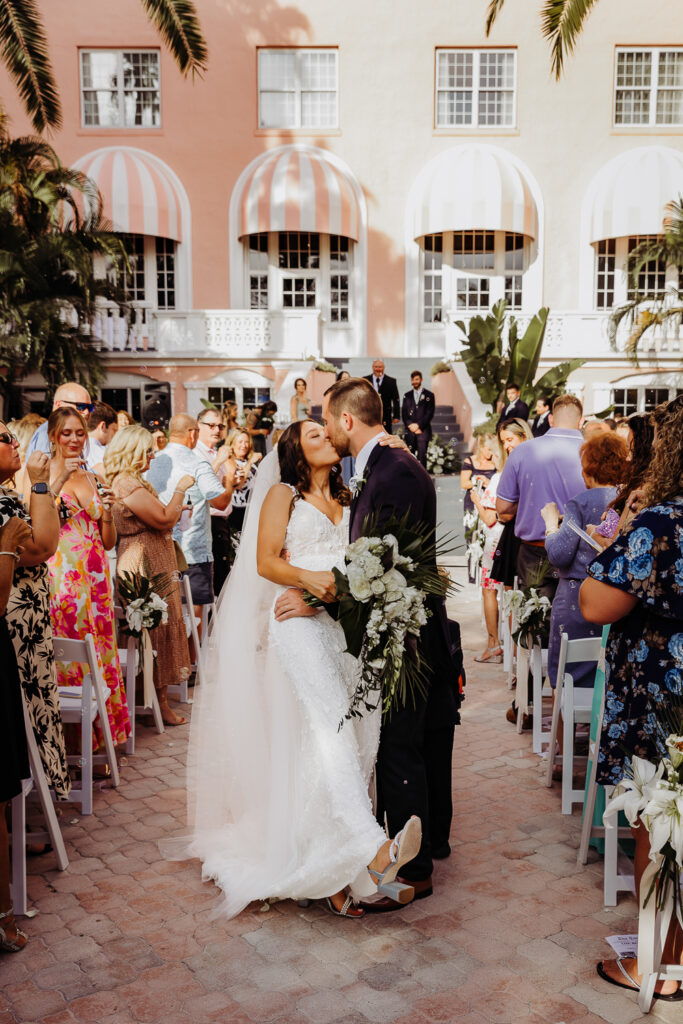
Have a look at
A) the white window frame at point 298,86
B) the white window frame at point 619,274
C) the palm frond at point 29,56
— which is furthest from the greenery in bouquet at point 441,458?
the white window frame at point 298,86

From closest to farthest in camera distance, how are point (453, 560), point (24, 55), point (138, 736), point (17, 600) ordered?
point (17, 600), point (138, 736), point (24, 55), point (453, 560)

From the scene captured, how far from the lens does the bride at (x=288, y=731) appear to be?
3.80 meters

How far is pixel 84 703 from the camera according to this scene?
485 cm

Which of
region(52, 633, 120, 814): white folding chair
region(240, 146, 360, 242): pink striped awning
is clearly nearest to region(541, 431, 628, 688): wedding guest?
region(52, 633, 120, 814): white folding chair

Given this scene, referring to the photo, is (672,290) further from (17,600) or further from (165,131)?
(17,600)

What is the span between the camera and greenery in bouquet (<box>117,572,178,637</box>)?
5934mm

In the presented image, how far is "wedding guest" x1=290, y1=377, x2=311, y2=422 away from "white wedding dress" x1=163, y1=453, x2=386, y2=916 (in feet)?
48.5

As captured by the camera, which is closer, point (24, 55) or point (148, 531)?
point (148, 531)

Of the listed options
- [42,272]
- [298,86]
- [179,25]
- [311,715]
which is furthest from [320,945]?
[298,86]

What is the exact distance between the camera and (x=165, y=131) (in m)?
22.7

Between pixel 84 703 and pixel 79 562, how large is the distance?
89 centimetres

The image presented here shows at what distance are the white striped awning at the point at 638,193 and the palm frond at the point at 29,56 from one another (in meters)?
15.4

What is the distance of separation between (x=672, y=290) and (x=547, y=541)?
17.1 metres

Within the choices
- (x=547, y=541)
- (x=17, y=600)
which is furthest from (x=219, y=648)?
(x=547, y=541)
